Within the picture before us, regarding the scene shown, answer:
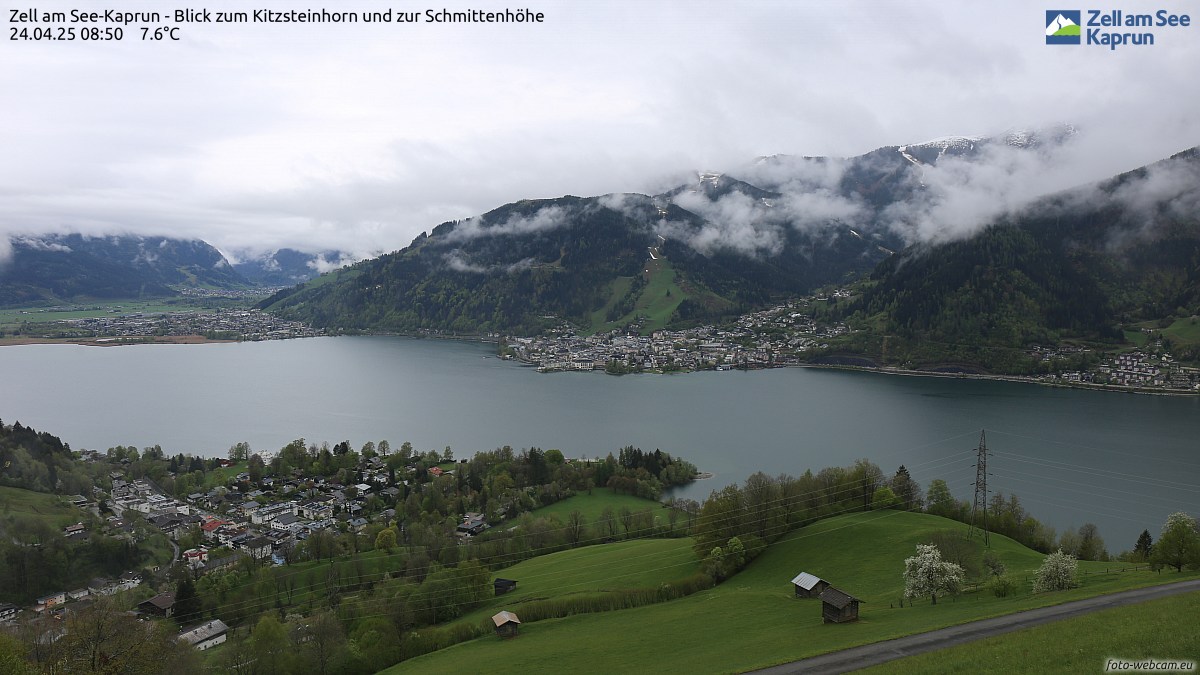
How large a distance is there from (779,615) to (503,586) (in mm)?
10642

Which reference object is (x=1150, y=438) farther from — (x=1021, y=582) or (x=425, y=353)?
(x=425, y=353)

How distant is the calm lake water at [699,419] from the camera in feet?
122

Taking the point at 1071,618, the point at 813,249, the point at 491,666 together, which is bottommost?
the point at 491,666

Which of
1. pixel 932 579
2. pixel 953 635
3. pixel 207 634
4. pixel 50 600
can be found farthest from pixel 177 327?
pixel 953 635

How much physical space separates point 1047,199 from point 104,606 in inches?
5493

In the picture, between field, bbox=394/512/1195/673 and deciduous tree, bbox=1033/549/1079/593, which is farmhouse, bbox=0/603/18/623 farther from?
deciduous tree, bbox=1033/549/1079/593

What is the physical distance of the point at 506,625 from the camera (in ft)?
59.0

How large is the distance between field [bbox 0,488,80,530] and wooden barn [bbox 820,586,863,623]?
104 feet

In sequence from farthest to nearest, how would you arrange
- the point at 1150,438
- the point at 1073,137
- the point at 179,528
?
1. the point at 1073,137
2. the point at 1150,438
3. the point at 179,528

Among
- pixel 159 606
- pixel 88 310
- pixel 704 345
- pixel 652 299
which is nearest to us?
pixel 159 606

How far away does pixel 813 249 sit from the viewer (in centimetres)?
17888

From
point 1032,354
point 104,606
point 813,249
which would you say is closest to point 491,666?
point 104,606

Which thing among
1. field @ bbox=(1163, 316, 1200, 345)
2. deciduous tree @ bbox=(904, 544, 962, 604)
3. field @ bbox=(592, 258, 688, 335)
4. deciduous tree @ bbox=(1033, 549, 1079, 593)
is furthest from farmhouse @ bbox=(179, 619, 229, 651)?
field @ bbox=(592, 258, 688, 335)

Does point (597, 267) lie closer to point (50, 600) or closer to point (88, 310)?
point (88, 310)
